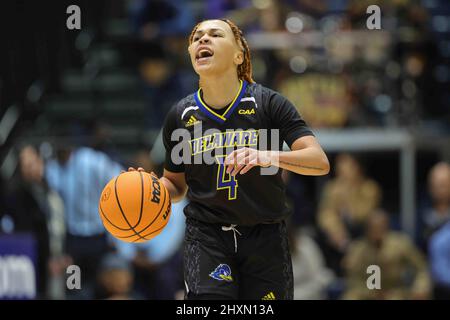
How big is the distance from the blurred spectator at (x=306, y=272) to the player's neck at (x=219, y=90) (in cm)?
404

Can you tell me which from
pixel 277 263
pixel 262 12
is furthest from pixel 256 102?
pixel 262 12

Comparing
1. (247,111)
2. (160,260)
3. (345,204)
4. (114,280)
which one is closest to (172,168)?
(247,111)

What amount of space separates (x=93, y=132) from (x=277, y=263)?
17.5 ft

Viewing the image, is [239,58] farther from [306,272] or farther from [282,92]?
[282,92]

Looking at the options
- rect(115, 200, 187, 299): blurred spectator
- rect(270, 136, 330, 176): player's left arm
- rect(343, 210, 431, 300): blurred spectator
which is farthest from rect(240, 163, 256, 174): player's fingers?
rect(343, 210, 431, 300): blurred spectator

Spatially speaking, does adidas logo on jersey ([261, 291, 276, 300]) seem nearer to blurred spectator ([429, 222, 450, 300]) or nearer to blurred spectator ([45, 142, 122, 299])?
blurred spectator ([429, 222, 450, 300])

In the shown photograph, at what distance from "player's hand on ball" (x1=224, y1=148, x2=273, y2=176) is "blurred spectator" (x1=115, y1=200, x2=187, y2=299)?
4.55 m

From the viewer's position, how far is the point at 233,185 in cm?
512

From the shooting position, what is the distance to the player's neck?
529cm

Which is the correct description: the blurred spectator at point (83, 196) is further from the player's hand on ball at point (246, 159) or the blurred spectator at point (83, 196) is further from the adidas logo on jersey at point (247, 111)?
the player's hand on ball at point (246, 159)

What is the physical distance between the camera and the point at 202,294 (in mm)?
5043

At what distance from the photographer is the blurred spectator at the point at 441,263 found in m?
8.88

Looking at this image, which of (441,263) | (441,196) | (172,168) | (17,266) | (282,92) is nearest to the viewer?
(172,168)

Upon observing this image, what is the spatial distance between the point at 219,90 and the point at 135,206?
885mm
